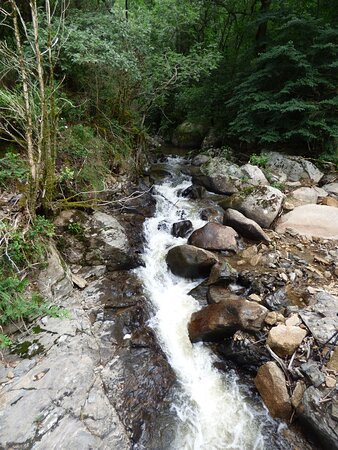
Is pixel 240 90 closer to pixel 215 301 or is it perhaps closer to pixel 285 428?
pixel 215 301

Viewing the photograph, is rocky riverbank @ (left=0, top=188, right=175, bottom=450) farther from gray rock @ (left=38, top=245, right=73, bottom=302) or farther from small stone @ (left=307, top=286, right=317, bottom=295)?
small stone @ (left=307, top=286, right=317, bottom=295)

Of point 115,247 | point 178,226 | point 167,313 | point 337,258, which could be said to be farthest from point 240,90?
point 167,313

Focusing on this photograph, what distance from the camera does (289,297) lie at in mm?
4207

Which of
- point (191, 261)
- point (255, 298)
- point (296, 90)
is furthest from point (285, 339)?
point (296, 90)

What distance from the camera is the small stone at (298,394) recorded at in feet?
9.78

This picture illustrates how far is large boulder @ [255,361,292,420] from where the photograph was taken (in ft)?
9.96

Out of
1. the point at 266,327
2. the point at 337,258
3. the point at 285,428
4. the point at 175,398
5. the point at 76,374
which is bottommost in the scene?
the point at 175,398

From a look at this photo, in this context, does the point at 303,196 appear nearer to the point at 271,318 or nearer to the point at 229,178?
the point at 229,178

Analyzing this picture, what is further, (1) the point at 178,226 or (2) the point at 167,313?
(1) the point at 178,226

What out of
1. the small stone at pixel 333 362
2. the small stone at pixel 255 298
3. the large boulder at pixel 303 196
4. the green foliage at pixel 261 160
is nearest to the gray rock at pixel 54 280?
the small stone at pixel 255 298

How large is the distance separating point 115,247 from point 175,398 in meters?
2.77

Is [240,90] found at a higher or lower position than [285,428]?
higher

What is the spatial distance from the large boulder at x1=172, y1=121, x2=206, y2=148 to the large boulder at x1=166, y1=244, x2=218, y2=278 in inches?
398

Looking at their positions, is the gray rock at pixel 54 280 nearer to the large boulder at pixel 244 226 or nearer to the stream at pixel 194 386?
the stream at pixel 194 386
